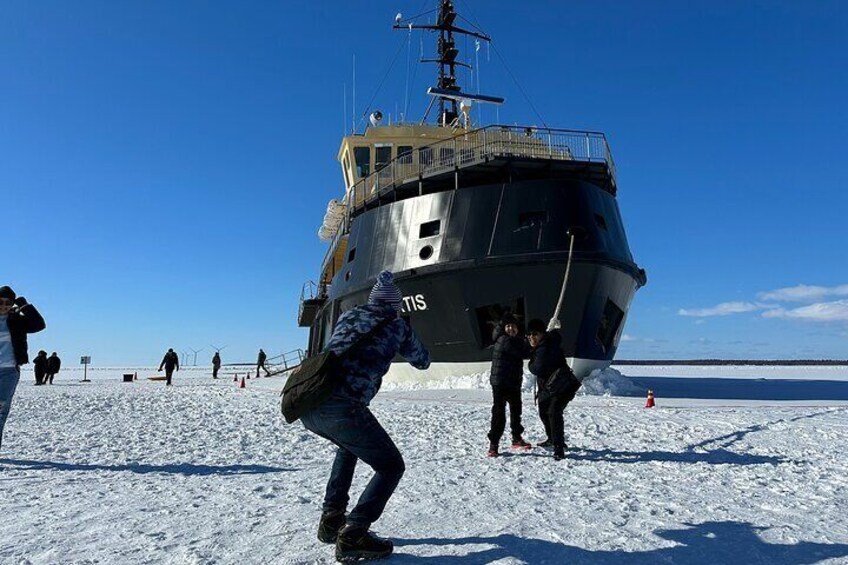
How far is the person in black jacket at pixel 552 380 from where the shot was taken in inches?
217

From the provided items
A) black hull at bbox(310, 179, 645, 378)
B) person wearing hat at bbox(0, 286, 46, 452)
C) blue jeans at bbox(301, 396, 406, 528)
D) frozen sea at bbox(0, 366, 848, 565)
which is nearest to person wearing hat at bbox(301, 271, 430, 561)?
blue jeans at bbox(301, 396, 406, 528)

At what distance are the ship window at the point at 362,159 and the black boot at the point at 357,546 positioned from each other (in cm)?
1740

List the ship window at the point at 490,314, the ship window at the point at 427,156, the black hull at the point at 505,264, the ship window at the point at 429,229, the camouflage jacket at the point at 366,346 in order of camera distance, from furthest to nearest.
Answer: the ship window at the point at 427,156 < the ship window at the point at 429,229 < the ship window at the point at 490,314 < the black hull at the point at 505,264 < the camouflage jacket at the point at 366,346

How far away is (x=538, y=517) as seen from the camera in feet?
→ 11.4

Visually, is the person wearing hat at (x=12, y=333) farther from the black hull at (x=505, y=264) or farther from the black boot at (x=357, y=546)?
the black hull at (x=505, y=264)

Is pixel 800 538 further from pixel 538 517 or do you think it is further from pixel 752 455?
pixel 752 455

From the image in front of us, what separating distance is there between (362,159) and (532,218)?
854 centimetres

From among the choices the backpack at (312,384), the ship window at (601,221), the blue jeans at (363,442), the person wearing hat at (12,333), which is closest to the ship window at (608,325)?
the ship window at (601,221)

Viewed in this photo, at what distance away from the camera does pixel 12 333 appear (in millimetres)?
5562

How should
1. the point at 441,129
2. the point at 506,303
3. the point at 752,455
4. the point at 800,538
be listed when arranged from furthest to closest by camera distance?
the point at 441,129 → the point at 506,303 → the point at 752,455 → the point at 800,538

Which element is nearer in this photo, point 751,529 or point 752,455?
point 751,529

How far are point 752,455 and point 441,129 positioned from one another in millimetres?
15838

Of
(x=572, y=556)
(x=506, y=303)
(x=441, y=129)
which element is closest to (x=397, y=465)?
(x=572, y=556)

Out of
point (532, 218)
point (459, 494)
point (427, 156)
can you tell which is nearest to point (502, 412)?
point (459, 494)
